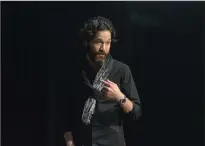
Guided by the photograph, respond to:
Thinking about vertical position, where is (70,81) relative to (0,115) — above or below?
above

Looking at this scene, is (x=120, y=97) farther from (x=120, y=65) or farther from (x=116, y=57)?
(x=116, y=57)

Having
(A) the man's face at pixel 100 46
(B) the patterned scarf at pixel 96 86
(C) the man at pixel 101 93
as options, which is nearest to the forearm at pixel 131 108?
(C) the man at pixel 101 93

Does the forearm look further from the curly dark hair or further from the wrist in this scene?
the curly dark hair

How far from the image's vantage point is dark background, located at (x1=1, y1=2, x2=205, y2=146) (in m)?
6.43

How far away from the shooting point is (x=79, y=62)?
6406mm

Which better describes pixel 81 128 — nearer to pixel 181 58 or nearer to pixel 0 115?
pixel 0 115

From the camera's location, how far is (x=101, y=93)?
6320mm

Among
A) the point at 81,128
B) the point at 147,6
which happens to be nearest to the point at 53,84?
the point at 81,128

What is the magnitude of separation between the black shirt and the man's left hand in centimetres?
5

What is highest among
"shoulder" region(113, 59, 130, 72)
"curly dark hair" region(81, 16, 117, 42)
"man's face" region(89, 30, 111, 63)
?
"curly dark hair" region(81, 16, 117, 42)

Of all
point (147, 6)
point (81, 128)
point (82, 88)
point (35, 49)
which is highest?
point (147, 6)

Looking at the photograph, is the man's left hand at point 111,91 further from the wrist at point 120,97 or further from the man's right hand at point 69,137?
the man's right hand at point 69,137

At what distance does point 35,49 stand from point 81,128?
111cm

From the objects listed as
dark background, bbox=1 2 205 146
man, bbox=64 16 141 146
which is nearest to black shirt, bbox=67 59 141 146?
man, bbox=64 16 141 146
